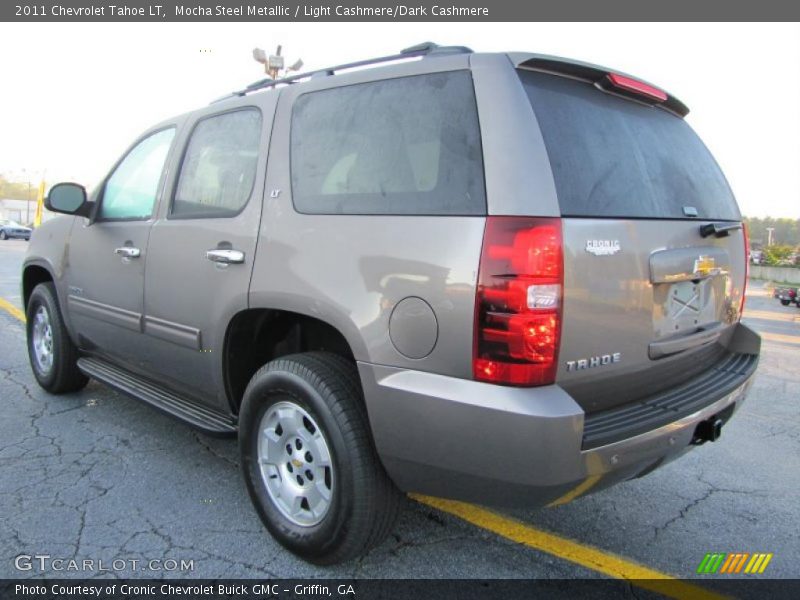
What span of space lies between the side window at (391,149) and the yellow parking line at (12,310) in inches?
257

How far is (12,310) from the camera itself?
8.12 meters

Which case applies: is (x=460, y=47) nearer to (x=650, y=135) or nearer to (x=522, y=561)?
(x=650, y=135)

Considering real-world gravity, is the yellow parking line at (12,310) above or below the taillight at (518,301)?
below

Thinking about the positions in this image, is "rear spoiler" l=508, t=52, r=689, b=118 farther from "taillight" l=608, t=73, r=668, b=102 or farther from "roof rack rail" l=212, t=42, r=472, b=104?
"roof rack rail" l=212, t=42, r=472, b=104

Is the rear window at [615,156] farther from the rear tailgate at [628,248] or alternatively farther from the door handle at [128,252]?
the door handle at [128,252]

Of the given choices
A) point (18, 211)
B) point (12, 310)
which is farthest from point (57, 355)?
point (18, 211)

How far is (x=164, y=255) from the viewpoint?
3.13 meters

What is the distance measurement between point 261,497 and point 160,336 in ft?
3.69

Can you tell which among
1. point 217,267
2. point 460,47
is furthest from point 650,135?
point 217,267

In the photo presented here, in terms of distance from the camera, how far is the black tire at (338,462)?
2189 mm

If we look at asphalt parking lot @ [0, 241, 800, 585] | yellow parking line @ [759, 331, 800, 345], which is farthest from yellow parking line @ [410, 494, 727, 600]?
yellow parking line @ [759, 331, 800, 345]

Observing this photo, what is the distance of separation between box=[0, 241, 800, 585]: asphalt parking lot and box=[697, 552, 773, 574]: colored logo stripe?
35 millimetres

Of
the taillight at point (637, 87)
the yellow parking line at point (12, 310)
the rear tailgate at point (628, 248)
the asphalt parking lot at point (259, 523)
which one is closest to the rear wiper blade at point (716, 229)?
the rear tailgate at point (628, 248)

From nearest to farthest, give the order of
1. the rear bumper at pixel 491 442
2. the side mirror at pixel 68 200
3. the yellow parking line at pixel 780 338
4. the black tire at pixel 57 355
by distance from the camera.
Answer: the rear bumper at pixel 491 442 < the side mirror at pixel 68 200 < the black tire at pixel 57 355 < the yellow parking line at pixel 780 338
